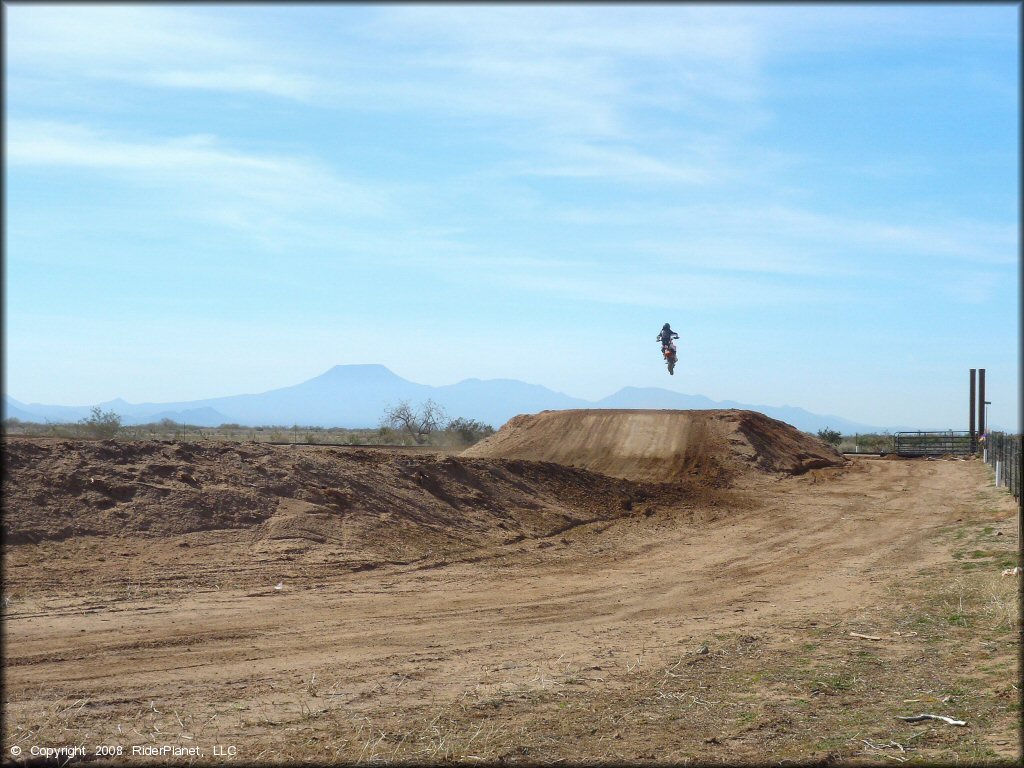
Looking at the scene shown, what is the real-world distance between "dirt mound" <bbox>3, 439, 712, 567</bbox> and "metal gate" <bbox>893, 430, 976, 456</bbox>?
36987 mm

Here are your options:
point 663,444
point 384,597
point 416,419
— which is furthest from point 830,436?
point 384,597

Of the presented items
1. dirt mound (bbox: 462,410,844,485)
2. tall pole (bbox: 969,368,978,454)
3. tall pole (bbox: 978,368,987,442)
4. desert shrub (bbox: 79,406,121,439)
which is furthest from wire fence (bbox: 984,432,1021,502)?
desert shrub (bbox: 79,406,121,439)

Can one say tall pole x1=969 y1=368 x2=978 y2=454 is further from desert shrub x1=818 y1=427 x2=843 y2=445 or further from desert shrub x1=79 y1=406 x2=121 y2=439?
desert shrub x1=79 y1=406 x2=121 y2=439

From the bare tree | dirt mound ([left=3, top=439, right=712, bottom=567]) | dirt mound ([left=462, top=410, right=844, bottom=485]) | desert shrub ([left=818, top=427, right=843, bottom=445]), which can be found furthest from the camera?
desert shrub ([left=818, top=427, right=843, bottom=445])

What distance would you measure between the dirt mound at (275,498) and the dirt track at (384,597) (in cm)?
8

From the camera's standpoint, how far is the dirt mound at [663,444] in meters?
35.9

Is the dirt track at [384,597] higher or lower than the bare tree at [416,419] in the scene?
lower

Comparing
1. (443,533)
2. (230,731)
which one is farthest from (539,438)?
(230,731)

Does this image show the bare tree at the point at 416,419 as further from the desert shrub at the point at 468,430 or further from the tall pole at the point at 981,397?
the tall pole at the point at 981,397

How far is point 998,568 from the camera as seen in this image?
663 inches

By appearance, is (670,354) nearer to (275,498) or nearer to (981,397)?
(275,498)

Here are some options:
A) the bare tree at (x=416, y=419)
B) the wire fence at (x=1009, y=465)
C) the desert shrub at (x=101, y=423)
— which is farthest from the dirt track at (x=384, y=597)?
the bare tree at (x=416, y=419)

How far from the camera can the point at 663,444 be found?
1516 inches

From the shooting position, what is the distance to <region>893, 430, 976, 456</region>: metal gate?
53897 mm
